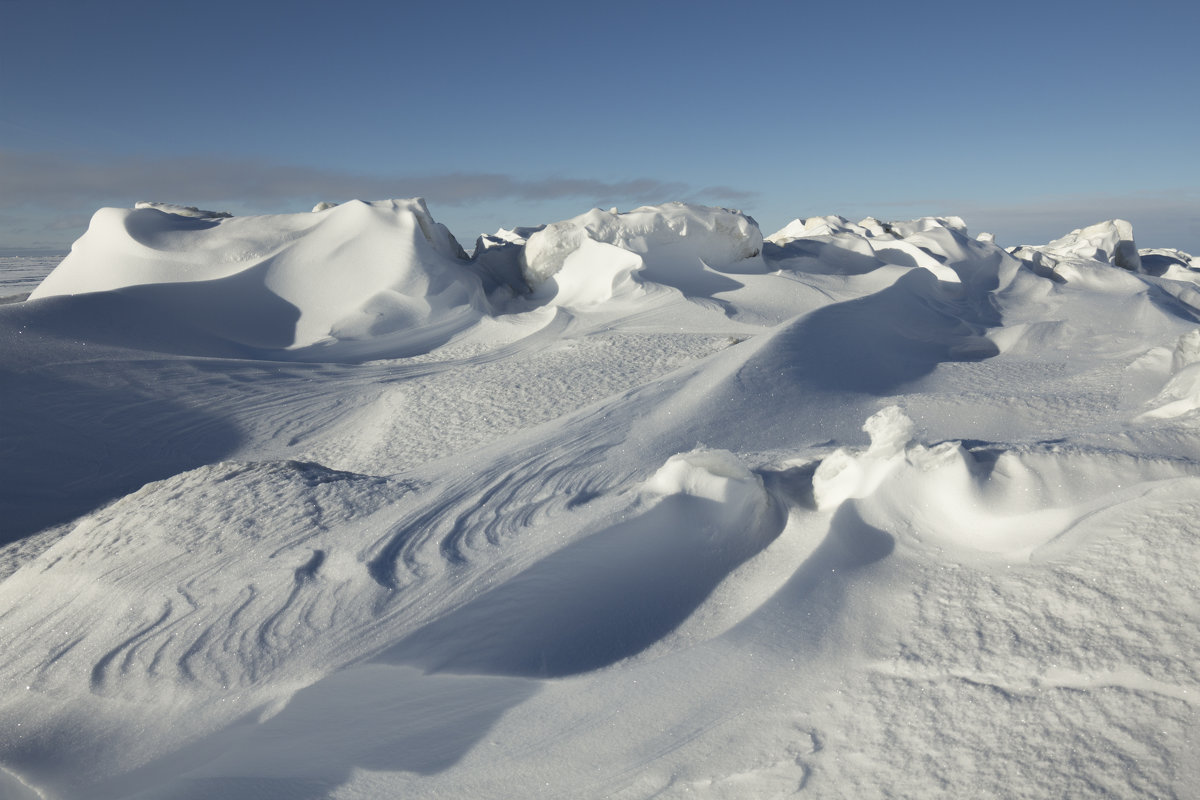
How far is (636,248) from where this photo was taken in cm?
650

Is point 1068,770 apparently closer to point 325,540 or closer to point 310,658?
point 310,658

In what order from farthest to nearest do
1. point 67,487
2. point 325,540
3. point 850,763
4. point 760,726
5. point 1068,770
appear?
point 67,487 → point 325,540 → point 760,726 → point 850,763 → point 1068,770

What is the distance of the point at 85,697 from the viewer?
173 centimetres

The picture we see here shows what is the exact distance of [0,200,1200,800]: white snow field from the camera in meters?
1.42

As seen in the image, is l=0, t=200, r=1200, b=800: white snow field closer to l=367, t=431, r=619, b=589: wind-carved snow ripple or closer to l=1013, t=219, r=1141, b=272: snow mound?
l=367, t=431, r=619, b=589: wind-carved snow ripple

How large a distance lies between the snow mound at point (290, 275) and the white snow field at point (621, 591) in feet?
5.01

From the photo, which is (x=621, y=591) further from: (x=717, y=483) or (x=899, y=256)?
(x=899, y=256)

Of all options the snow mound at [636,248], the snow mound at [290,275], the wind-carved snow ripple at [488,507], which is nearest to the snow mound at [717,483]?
the wind-carved snow ripple at [488,507]

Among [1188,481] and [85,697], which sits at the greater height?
[1188,481]

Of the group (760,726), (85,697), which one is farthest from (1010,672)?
(85,697)

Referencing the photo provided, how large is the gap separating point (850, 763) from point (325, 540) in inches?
→ 58.8

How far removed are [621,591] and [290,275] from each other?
490 centimetres

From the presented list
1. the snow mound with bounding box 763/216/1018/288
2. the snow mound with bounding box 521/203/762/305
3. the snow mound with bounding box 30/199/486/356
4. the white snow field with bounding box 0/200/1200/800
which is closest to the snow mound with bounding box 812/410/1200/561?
the white snow field with bounding box 0/200/1200/800

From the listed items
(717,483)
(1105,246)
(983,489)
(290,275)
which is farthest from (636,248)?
(1105,246)
